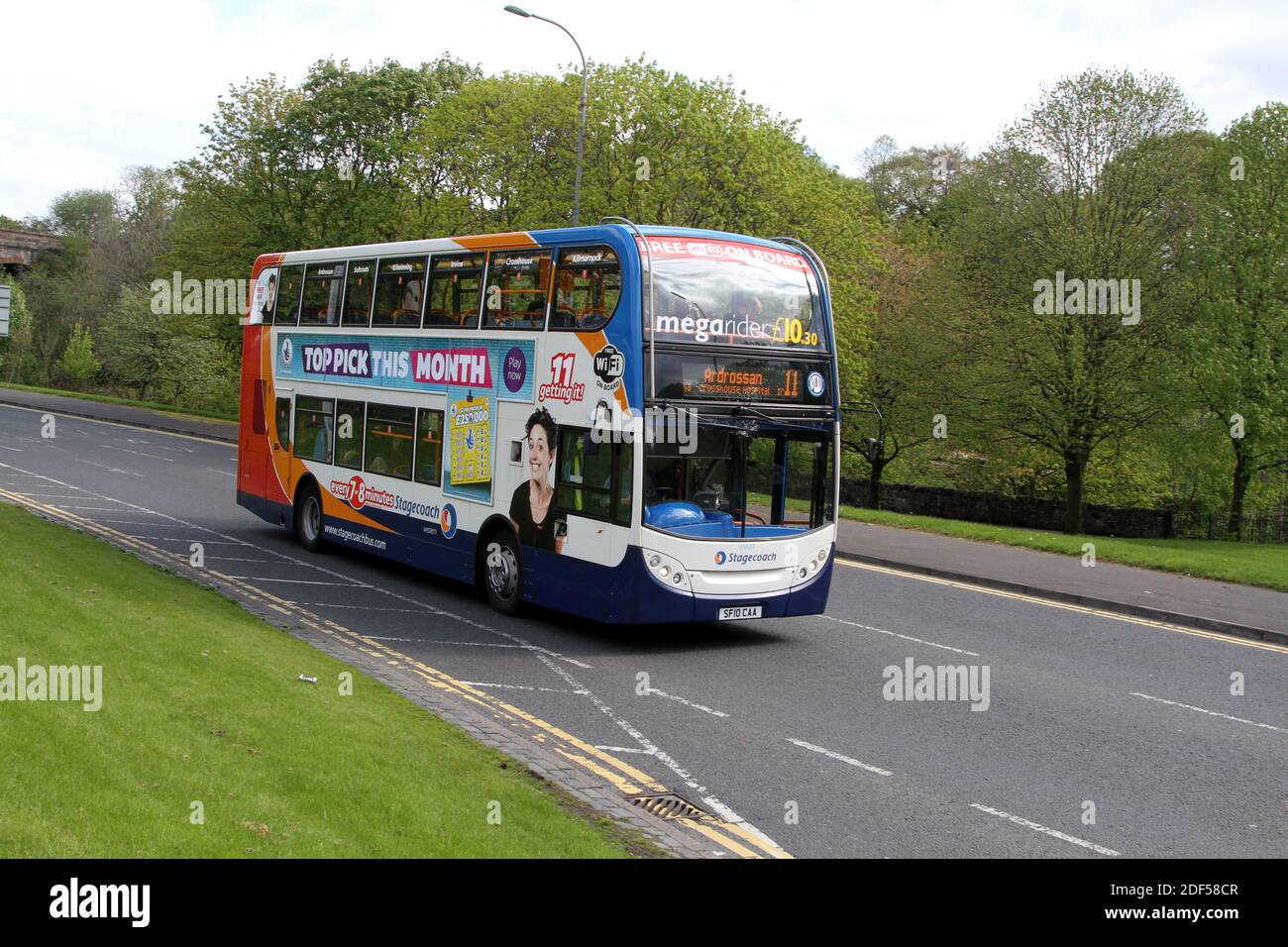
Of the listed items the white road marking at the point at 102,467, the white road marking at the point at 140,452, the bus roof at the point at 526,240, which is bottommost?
the white road marking at the point at 102,467

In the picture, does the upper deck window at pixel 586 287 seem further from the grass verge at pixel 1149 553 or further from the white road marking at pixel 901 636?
the grass verge at pixel 1149 553

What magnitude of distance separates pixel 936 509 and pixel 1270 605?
24.6 m

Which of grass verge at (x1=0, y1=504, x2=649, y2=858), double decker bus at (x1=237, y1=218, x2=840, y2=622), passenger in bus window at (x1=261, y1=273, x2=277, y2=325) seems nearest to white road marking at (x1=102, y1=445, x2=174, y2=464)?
passenger in bus window at (x1=261, y1=273, x2=277, y2=325)

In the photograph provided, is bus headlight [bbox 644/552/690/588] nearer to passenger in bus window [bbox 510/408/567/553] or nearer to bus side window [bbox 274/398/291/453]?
passenger in bus window [bbox 510/408/567/553]

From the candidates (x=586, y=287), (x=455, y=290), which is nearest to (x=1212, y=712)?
(x=586, y=287)

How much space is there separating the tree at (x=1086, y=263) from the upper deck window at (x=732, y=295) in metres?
23.2

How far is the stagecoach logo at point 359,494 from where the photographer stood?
16.4 meters

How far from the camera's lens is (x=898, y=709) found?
10633 millimetres

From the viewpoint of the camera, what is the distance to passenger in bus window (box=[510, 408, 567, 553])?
1323cm

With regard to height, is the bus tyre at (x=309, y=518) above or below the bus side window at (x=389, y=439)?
below

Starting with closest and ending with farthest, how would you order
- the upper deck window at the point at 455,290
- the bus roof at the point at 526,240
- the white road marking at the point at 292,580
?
the bus roof at the point at 526,240
the upper deck window at the point at 455,290
the white road marking at the point at 292,580

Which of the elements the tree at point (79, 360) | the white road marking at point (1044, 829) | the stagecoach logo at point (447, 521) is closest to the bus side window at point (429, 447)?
the stagecoach logo at point (447, 521)

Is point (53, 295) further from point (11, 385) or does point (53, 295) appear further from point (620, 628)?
point (620, 628)
